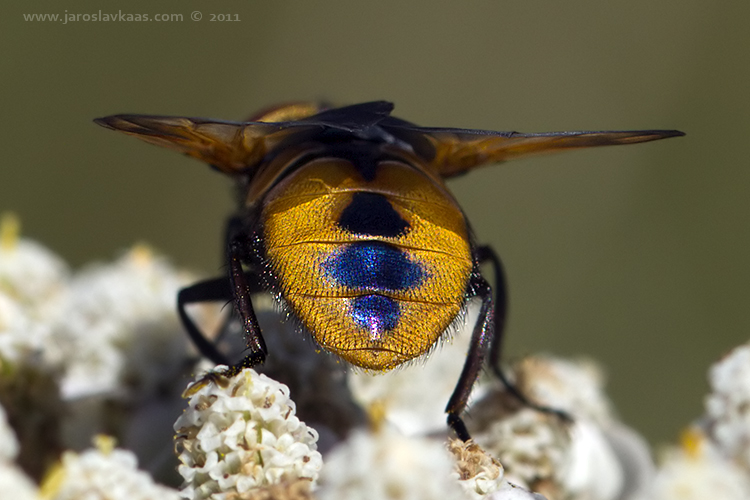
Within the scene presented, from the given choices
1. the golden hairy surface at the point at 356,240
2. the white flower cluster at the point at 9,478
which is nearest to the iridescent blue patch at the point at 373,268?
the golden hairy surface at the point at 356,240

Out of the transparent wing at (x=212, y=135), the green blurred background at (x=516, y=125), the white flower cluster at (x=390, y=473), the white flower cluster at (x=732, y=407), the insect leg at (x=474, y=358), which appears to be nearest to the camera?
the white flower cluster at (x=390, y=473)

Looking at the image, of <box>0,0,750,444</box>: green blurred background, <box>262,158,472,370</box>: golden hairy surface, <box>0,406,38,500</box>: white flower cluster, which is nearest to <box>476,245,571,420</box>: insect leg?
<box>262,158,472,370</box>: golden hairy surface

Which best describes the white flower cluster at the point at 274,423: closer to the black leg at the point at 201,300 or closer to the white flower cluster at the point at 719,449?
the white flower cluster at the point at 719,449

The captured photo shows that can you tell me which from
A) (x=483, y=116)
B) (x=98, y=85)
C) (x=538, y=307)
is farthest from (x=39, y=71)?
(x=538, y=307)

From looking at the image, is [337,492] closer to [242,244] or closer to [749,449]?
[242,244]

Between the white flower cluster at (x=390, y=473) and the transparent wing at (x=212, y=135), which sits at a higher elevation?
the transparent wing at (x=212, y=135)
